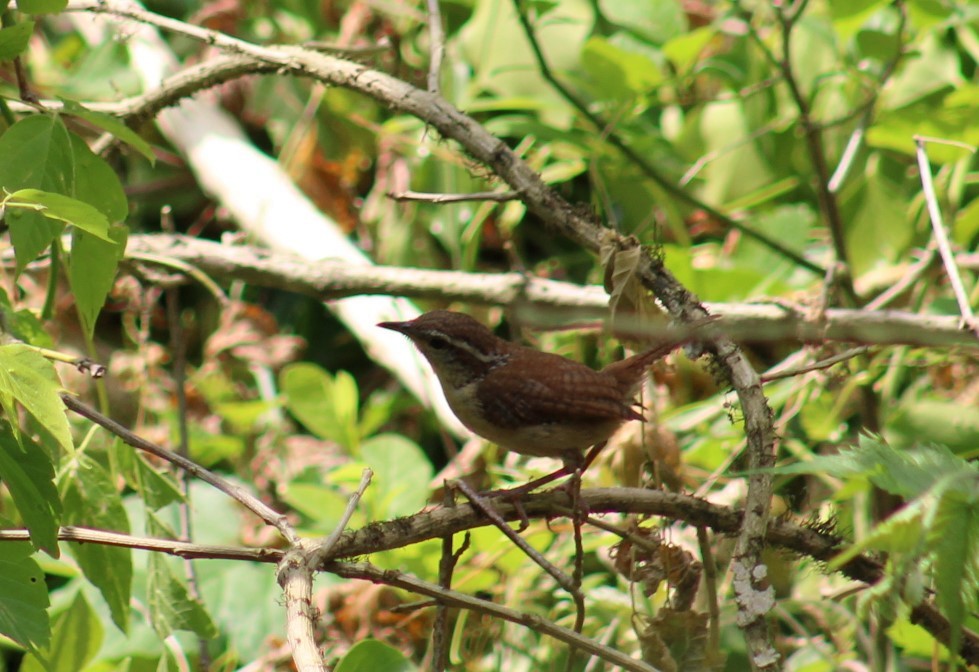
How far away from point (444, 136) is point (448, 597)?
1171 mm

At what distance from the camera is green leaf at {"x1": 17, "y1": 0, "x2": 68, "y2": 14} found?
1.82 meters

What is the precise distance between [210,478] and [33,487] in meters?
0.30

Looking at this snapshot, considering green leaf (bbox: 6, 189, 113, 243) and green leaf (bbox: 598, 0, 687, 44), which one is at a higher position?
green leaf (bbox: 598, 0, 687, 44)

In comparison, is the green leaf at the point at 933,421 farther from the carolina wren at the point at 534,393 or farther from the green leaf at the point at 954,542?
the green leaf at the point at 954,542

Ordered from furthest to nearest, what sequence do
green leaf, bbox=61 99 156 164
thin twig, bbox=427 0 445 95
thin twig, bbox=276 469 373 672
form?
thin twig, bbox=427 0 445 95 < green leaf, bbox=61 99 156 164 < thin twig, bbox=276 469 373 672

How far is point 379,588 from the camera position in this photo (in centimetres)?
321

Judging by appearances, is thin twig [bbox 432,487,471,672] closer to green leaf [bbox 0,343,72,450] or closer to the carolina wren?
the carolina wren

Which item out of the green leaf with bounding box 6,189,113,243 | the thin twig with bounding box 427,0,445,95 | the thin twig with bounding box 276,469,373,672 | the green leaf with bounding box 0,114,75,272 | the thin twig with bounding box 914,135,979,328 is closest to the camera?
the thin twig with bounding box 276,469,373,672

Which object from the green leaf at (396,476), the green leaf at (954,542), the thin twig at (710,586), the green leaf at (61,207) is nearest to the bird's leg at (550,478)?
the thin twig at (710,586)

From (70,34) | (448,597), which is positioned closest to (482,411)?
(448,597)

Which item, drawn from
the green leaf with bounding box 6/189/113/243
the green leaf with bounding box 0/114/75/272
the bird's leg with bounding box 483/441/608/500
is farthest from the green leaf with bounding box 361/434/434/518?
the green leaf with bounding box 6/189/113/243

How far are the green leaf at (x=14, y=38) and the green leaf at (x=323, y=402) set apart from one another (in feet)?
6.55

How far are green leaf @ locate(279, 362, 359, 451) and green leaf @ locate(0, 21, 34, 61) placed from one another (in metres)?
2.00

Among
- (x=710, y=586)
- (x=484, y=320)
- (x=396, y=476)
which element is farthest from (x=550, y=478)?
(x=484, y=320)
